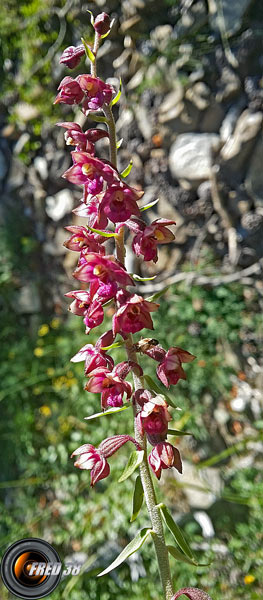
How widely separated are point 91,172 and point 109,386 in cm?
36

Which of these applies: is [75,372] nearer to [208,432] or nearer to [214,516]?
[208,432]

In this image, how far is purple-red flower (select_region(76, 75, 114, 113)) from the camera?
907 mm

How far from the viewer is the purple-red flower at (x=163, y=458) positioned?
842mm

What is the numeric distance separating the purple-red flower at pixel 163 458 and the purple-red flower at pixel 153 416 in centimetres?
2

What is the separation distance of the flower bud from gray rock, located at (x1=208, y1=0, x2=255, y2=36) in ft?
5.44

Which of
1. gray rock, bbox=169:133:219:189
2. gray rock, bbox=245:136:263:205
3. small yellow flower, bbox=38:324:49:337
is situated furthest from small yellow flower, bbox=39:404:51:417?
gray rock, bbox=245:136:263:205

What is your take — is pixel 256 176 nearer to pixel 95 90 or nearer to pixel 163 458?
pixel 95 90

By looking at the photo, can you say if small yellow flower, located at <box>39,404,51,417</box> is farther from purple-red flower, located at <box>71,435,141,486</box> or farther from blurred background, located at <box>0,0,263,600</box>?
purple-red flower, located at <box>71,435,141,486</box>

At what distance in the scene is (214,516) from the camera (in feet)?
7.57

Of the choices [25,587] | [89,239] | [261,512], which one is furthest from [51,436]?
[89,239]

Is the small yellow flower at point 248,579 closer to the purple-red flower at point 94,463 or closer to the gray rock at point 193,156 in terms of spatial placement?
the purple-red flower at point 94,463

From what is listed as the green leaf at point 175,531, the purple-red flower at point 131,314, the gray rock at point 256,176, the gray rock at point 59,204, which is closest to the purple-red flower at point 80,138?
the purple-red flower at point 131,314

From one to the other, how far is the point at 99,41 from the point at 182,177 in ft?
5.35

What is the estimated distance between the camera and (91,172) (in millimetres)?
891
